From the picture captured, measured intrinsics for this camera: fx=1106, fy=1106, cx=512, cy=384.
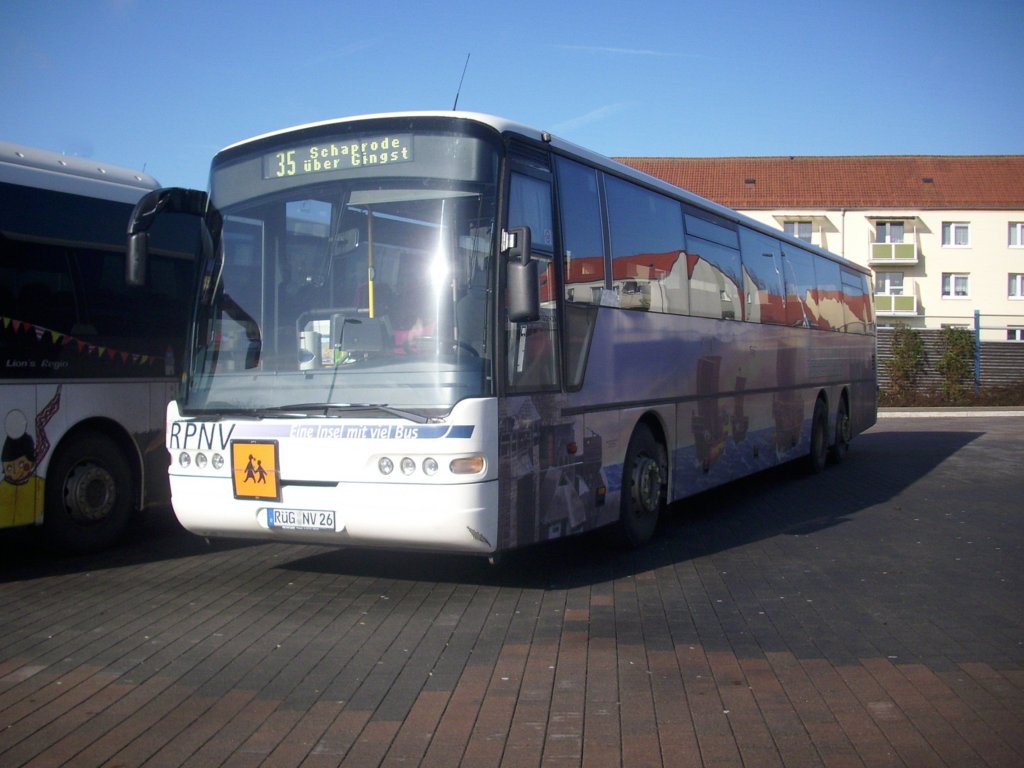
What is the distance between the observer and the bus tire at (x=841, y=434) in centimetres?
1819

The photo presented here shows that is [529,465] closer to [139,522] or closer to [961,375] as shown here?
[139,522]

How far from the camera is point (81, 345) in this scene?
939 centimetres

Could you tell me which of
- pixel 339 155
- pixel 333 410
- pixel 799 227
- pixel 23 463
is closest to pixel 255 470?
pixel 333 410

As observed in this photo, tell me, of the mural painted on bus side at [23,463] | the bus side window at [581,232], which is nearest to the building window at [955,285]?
the bus side window at [581,232]

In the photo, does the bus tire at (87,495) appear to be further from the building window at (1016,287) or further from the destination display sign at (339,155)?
the building window at (1016,287)

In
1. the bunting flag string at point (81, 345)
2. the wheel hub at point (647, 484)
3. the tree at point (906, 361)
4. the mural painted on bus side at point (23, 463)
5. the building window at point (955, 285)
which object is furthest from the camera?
the building window at point (955, 285)

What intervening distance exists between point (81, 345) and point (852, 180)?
202ft

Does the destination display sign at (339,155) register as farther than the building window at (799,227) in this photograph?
No

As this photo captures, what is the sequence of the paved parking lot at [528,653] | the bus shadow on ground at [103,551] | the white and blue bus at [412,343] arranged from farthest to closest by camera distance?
the bus shadow on ground at [103,551]
the white and blue bus at [412,343]
the paved parking lot at [528,653]

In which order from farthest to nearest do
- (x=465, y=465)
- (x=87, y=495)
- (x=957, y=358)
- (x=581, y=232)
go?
(x=957, y=358), (x=87, y=495), (x=581, y=232), (x=465, y=465)

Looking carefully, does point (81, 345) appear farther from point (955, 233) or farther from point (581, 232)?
point (955, 233)

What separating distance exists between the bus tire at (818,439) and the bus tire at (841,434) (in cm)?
50

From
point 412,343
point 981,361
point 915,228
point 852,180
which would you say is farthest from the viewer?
point 852,180

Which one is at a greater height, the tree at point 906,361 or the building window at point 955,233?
the building window at point 955,233
